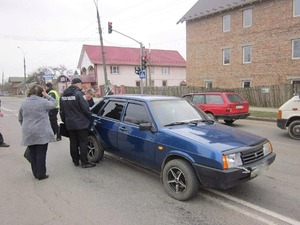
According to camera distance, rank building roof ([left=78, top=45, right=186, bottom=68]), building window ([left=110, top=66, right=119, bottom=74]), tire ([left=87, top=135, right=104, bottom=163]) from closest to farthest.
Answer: tire ([left=87, top=135, right=104, bottom=163]) → building roof ([left=78, top=45, right=186, bottom=68]) → building window ([left=110, top=66, right=119, bottom=74])

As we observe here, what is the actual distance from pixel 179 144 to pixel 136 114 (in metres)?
1.29

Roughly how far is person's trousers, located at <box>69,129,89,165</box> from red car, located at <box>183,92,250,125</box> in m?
6.43

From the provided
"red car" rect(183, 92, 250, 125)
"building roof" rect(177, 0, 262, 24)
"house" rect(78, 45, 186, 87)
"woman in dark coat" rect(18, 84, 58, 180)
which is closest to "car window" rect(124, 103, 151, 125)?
"woman in dark coat" rect(18, 84, 58, 180)

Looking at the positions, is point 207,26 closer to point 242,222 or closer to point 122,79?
point 122,79

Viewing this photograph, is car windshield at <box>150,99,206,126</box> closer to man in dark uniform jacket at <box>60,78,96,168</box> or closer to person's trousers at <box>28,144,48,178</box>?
man in dark uniform jacket at <box>60,78,96,168</box>

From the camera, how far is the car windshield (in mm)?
4691

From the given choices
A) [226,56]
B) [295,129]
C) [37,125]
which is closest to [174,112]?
[37,125]

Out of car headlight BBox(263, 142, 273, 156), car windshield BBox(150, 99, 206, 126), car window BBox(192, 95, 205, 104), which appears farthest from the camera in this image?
car window BBox(192, 95, 205, 104)

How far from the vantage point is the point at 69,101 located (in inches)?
215

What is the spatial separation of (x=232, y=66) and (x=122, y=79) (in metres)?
23.4

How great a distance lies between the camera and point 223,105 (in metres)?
11.4

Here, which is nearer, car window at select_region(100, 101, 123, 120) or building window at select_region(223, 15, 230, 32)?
car window at select_region(100, 101, 123, 120)

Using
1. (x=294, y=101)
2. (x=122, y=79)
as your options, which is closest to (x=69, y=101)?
(x=294, y=101)

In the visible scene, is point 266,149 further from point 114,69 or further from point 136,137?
point 114,69
